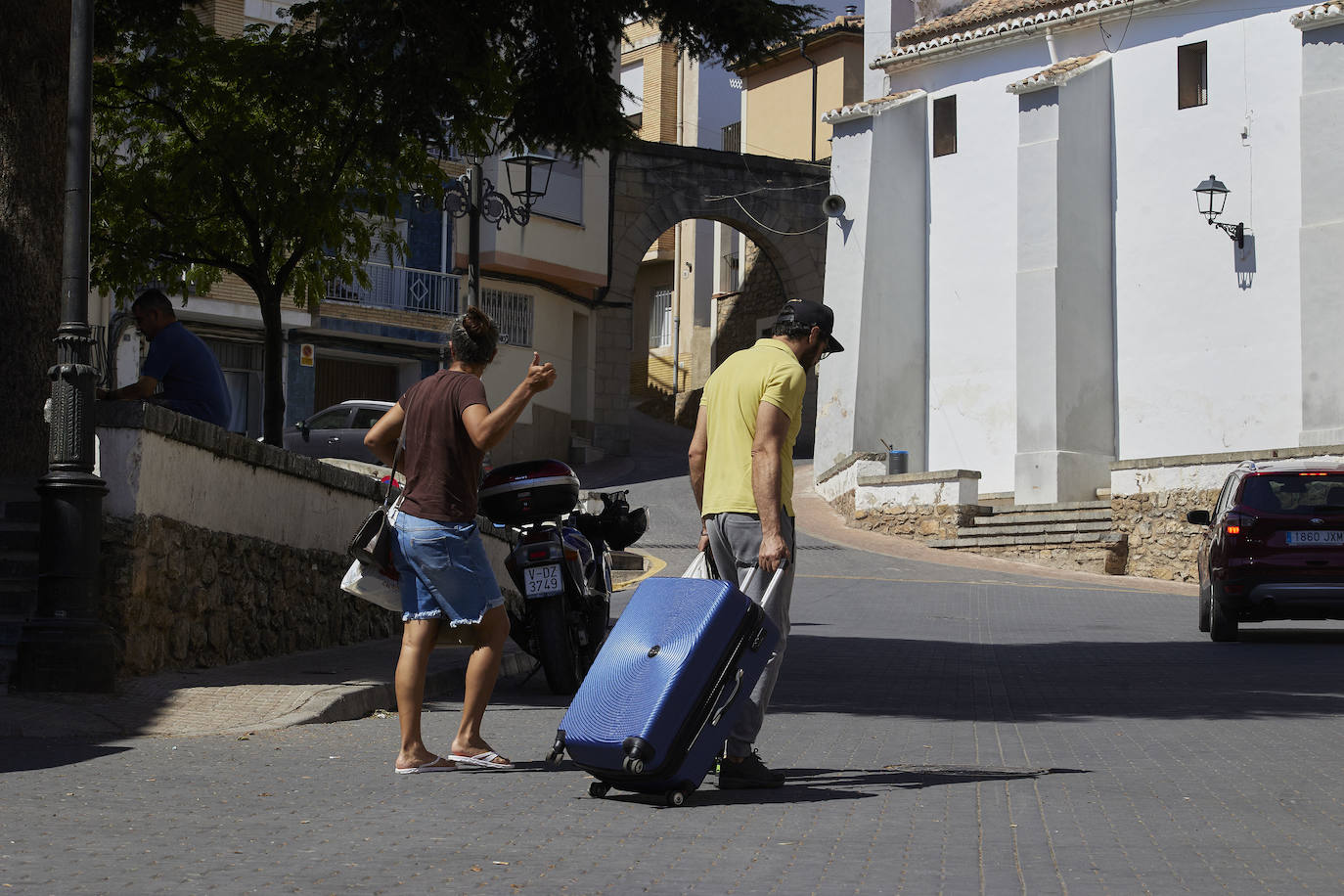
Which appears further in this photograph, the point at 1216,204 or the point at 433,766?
the point at 1216,204

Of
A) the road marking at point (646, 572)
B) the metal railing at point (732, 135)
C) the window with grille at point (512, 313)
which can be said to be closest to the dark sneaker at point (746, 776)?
the road marking at point (646, 572)

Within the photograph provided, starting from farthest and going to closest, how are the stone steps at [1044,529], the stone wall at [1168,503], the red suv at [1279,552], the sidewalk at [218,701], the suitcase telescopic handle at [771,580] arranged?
the stone steps at [1044,529], the stone wall at [1168,503], the red suv at [1279,552], the sidewalk at [218,701], the suitcase telescopic handle at [771,580]

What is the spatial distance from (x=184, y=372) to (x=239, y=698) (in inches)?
107

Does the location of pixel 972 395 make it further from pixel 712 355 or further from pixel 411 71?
pixel 411 71

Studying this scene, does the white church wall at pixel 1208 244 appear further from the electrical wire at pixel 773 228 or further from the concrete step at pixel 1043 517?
the electrical wire at pixel 773 228

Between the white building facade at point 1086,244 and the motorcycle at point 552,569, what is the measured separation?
2273cm

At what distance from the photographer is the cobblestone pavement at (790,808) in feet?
16.4

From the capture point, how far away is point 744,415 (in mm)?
7043

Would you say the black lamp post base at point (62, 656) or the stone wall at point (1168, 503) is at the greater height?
the stone wall at point (1168, 503)

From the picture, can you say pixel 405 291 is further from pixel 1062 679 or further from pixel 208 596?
pixel 208 596

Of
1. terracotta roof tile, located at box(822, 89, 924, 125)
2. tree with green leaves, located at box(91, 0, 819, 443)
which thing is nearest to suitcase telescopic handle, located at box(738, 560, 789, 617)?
tree with green leaves, located at box(91, 0, 819, 443)

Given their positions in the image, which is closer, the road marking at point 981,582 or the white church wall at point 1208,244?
the road marking at point 981,582

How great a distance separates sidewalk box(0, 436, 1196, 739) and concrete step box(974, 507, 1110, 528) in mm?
19031

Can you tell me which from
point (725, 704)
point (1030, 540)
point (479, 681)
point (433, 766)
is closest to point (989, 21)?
point (1030, 540)
